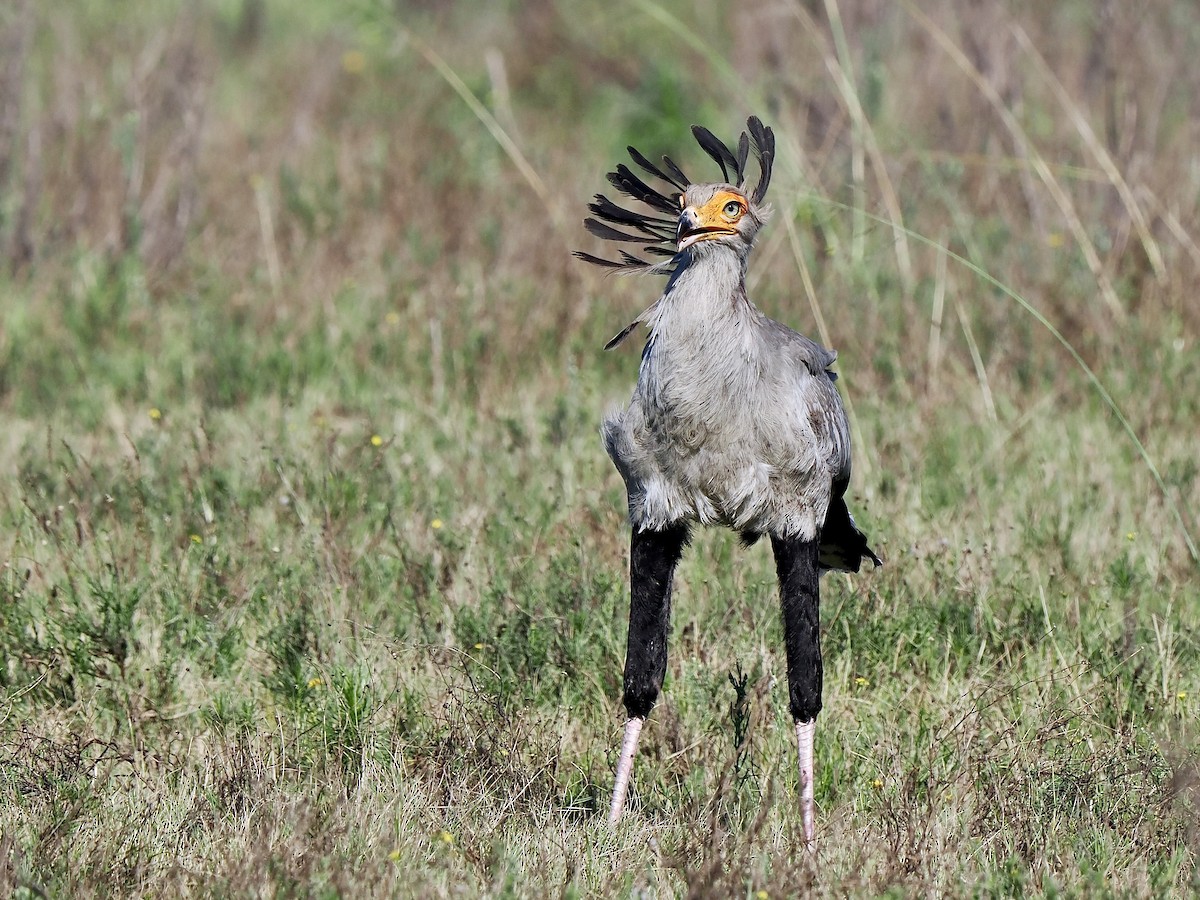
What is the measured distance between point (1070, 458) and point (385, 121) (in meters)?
5.65

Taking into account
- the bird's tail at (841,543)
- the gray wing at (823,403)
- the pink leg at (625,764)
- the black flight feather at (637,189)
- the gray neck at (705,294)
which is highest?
the black flight feather at (637,189)

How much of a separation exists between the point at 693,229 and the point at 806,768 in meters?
1.37

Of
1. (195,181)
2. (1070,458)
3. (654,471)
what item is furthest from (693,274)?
(195,181)

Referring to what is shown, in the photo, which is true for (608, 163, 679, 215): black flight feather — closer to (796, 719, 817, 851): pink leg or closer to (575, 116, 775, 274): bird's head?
(575, 116, 775, 274): bird's head

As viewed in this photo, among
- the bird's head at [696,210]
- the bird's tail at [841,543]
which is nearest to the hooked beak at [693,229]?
the bird's head at [696,210]

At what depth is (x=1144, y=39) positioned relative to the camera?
30.0 feet

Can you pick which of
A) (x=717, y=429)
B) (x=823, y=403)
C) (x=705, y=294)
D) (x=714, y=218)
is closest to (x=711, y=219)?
(x=714, y=218)

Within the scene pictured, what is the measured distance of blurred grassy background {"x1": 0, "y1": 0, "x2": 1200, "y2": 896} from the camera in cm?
360

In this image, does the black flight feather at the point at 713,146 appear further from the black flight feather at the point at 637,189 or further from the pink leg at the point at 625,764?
the pink leg at the point at 625,764

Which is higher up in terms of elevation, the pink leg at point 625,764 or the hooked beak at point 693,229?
the hooked beak at point 693,229

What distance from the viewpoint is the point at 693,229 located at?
341cm

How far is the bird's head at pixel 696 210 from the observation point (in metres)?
3.42

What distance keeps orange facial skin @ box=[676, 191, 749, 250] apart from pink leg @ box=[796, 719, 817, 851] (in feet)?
4.10

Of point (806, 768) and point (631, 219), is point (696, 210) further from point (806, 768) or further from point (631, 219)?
point (806, 768)
